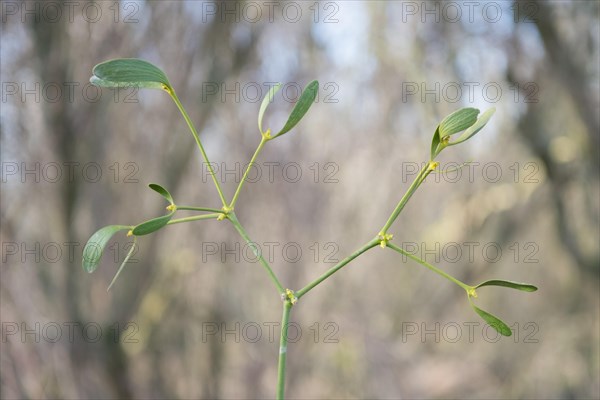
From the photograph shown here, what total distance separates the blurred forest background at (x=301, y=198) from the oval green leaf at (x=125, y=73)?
1461mm

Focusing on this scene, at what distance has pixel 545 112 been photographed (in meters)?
2.72

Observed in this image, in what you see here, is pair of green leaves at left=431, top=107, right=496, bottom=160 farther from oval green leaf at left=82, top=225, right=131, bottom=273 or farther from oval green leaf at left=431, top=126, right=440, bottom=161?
oval green leaf at left=82, top=225, right=131, bottom=273

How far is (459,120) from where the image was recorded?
57cm

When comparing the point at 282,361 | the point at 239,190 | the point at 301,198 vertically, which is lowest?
the point at 301,198

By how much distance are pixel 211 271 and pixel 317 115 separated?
1155 mm

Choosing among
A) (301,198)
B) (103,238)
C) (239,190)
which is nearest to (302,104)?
(239,190)

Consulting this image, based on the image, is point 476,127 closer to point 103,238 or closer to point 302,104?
point 302,104

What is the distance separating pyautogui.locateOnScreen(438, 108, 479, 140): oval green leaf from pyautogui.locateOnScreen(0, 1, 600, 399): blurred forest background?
157 centimetres

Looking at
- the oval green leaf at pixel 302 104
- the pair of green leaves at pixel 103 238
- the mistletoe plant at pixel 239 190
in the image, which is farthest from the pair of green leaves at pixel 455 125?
the pair of green leaves at pixel 103 238

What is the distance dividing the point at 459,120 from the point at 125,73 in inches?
10.4

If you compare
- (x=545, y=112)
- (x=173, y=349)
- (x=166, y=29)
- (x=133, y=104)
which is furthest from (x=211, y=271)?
(x=545, y=112)

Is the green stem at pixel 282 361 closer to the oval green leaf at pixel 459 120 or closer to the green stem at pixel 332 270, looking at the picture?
the green stem at pixel 332 270

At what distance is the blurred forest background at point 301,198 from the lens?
2145 millimetres

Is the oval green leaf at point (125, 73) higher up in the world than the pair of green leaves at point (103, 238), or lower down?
higher up
